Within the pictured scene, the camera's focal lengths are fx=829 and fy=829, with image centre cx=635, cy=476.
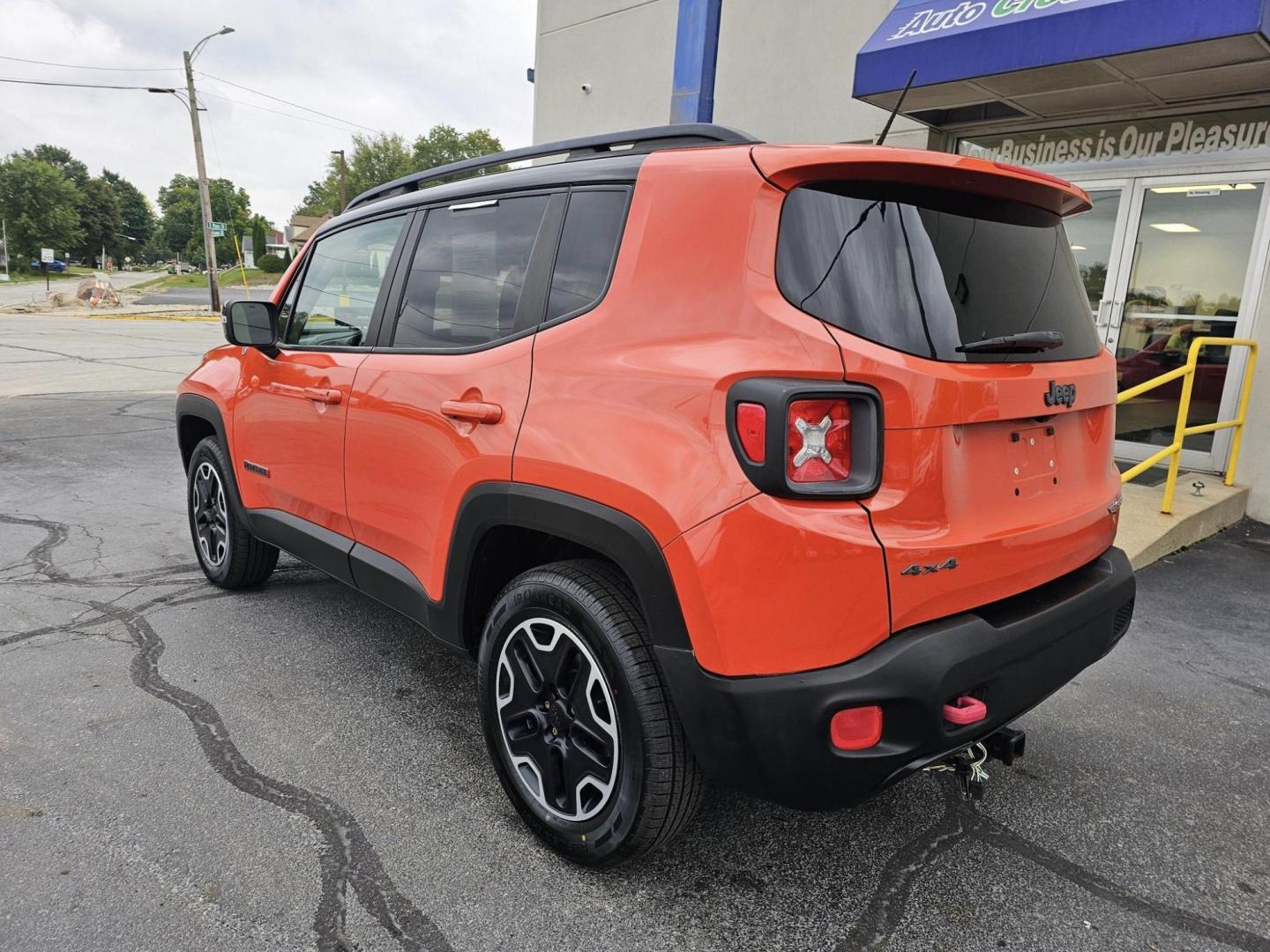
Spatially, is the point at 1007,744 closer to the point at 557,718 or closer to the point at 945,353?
the point at 945,353

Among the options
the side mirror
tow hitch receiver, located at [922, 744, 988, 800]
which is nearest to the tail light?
tow hitch receiver, located at [922, 744, 988, 800]

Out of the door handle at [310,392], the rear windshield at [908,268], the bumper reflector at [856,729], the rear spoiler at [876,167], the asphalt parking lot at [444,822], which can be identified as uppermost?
the rear spoiler at [876,167]

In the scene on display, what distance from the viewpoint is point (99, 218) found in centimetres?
11525

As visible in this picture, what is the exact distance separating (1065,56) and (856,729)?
5946 mm

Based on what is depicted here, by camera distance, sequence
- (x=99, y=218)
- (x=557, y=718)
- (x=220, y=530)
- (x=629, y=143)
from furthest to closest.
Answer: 1. (x=99, y=218)
2. (x=220, y=530)
3. (x=629, y=143)
4. (x=557, y=718)

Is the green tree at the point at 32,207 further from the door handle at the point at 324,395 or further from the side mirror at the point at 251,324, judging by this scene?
the door handle at the point at 324,395

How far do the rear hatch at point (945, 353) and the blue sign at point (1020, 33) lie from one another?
432 cm

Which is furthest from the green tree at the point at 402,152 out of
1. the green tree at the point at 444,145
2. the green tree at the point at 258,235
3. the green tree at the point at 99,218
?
the green tree at the point at 99,218

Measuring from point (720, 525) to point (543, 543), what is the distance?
930mm

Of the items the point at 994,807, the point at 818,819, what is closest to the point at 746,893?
the point at 818,819

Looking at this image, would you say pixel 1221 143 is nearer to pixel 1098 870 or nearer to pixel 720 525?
pixel 1098 870

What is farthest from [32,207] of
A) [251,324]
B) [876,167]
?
[876,167]

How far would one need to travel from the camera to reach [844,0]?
8914mm

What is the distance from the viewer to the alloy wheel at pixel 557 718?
7.14 feet
